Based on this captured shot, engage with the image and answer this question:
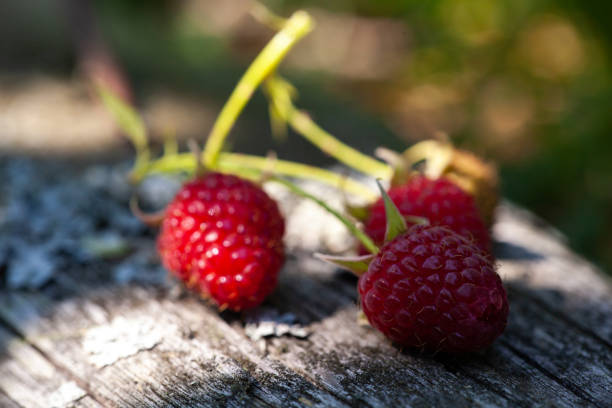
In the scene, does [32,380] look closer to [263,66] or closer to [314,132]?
[263,66]

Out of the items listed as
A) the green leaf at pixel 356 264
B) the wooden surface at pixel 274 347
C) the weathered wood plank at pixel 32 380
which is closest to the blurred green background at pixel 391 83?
the wooden surface at pixel 274 347

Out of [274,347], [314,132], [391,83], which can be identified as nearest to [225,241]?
[274,347]

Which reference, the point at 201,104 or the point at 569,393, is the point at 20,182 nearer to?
the point at 201,104

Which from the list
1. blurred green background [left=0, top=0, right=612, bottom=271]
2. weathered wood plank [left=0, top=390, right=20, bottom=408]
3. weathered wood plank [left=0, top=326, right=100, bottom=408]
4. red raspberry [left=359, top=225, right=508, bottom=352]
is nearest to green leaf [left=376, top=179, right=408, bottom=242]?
red raspberry [left=359, top=225, right=508, bottom=352]

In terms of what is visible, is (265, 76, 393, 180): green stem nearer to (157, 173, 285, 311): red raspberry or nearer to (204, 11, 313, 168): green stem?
(204, 11, 313, 168): green stem

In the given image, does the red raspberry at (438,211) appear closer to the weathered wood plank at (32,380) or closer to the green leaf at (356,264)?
the green leaf at (356,264)

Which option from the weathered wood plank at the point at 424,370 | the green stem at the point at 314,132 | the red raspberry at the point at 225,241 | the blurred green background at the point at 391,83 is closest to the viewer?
the weathered wood plank at the point at 424,370
